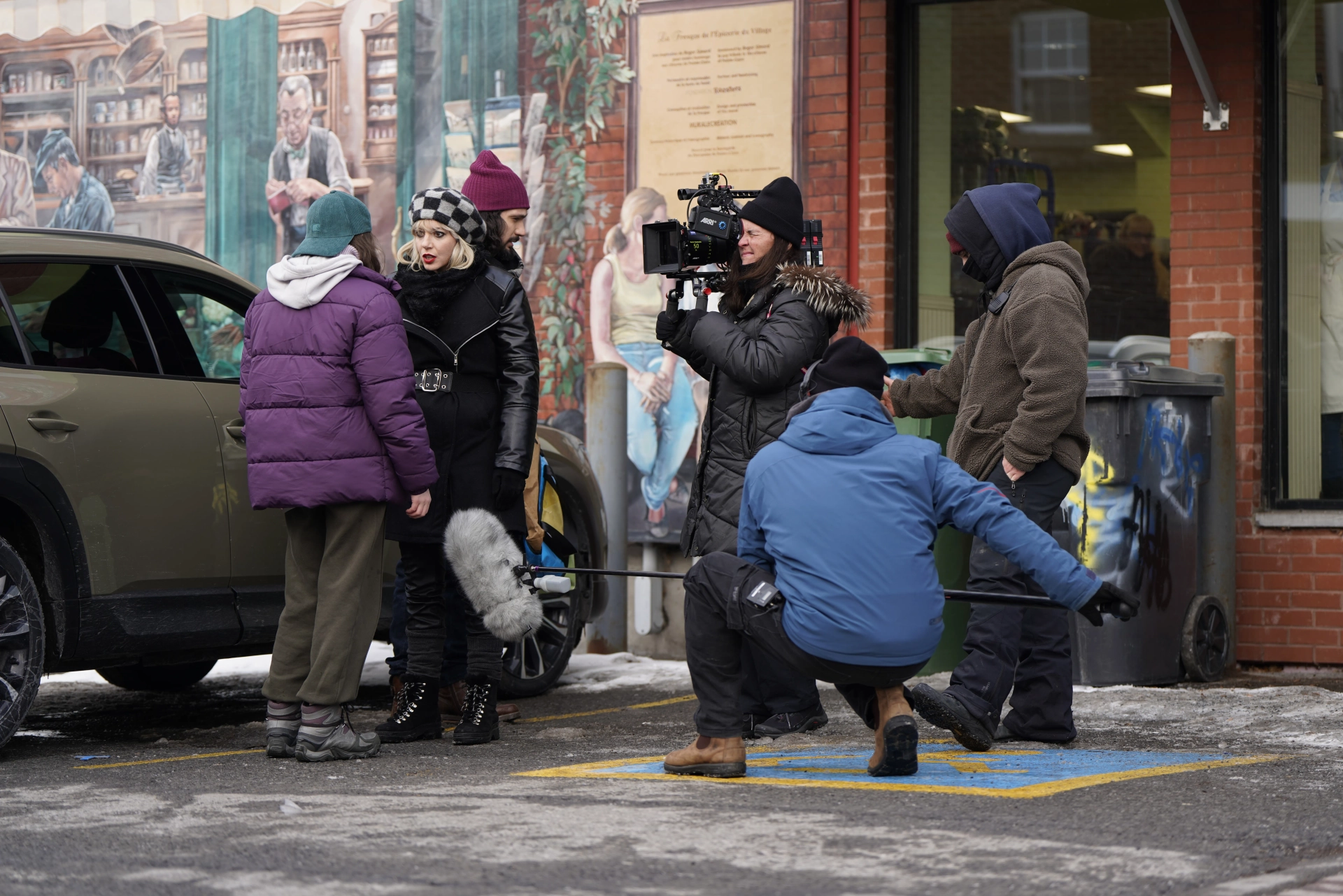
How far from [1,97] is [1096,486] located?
26.3 feet

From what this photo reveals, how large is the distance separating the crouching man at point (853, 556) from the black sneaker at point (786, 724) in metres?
1.09

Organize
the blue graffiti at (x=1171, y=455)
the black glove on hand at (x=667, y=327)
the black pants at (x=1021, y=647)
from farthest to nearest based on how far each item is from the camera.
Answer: the blue graffiti at (x=1171, y=455)
the black glove on hand at (x=667, y=327)
the black pants at (x=1021, y=647)

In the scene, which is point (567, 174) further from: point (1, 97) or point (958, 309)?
point (1, 97)

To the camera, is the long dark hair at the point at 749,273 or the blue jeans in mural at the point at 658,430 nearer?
the long dark hair at the point at 749,273

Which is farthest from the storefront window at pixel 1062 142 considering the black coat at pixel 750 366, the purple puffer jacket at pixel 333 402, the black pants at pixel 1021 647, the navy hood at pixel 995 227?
the purple puffer jacket at pixel 333 402

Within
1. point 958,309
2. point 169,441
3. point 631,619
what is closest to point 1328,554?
point 958,309

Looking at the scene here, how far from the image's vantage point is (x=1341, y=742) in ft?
20.6

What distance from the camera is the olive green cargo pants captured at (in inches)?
235

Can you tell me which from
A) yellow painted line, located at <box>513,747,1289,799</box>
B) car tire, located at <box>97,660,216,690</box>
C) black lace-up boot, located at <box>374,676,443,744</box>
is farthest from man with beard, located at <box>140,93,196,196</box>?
yellow painted line, located at <box>513,747,1289,799</box>

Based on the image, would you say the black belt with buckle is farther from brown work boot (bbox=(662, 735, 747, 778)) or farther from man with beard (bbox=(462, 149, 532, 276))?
brown work boot (bbox=(662, 735, 747, 778))

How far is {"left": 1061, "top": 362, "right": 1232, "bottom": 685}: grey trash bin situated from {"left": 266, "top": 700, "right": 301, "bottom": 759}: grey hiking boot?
325 cm

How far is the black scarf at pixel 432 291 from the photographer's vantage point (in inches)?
246

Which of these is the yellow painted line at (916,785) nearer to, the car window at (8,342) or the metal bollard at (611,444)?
the car window at (8,342)

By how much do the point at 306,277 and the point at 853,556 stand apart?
2119 mm
